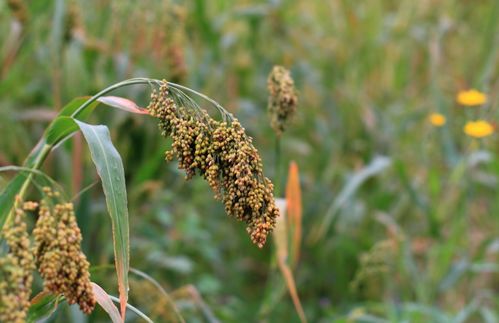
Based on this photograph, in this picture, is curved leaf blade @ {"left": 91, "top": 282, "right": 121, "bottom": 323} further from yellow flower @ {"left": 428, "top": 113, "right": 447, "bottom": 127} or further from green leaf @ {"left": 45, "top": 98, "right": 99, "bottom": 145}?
yellow flower @ {"left": 428, "top": 113, "right": 447, "bottom": 127}

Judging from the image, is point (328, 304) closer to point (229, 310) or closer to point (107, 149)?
point (229, 310)

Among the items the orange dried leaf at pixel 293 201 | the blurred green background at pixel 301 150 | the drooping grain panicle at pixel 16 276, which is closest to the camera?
the drooping grain panicle at pixel 16 276

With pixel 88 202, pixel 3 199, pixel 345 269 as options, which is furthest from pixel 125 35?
pixel 3 199

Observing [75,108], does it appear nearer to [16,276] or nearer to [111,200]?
[111,200]

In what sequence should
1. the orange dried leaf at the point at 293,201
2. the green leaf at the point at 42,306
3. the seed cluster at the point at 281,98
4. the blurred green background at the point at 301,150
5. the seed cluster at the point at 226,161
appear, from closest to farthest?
the seed cluster at the point at 226,161 → the green leaf at the point at 42,306 → the seed cluster at the point at 281,98 → the orange dried leaf at the point at 293,201 → the blurred green background at the point at 301,150

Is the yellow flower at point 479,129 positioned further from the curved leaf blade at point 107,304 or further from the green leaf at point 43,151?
the curved leaf blade at point 107,304

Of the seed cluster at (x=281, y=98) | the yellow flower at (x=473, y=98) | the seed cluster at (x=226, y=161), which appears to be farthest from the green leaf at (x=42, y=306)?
the yellow flower at (x=473, y=98)
